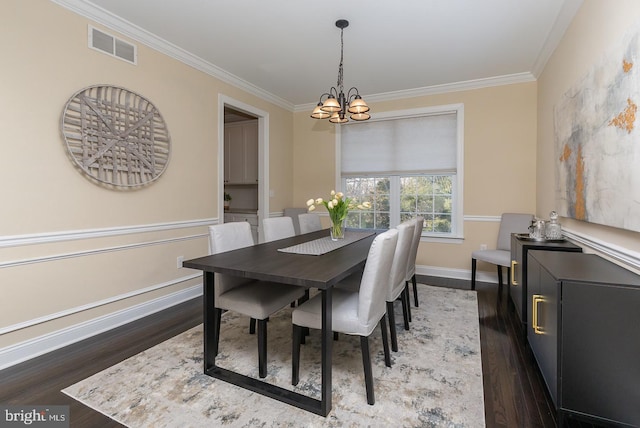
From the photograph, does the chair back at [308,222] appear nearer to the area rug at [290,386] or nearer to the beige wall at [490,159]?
the area rug at [290,386]

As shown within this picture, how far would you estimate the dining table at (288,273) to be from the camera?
5.25ft

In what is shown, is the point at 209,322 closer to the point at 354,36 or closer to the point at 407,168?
the point at 354,36

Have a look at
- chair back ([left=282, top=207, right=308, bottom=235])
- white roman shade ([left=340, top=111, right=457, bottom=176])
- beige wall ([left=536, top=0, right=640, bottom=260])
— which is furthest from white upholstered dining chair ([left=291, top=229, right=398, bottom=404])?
chair back ([left=282, top=207, right=308, bottom=235])

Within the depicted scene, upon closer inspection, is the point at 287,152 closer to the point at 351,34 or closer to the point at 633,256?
the point at 351,34

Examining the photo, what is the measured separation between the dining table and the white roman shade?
2.42 metres

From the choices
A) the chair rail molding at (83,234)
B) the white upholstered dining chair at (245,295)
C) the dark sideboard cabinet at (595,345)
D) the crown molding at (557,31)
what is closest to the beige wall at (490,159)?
the crown molding at (557,31)

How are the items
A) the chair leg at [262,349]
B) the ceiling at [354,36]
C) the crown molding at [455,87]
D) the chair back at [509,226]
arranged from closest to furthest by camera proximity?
the chair leg at [262,349]
the ceiling at [354,36]
the chair back at [509,226]
the crown molding at [455,87]

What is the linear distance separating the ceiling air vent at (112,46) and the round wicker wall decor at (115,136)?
0.98 feet

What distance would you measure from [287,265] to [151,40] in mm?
2622

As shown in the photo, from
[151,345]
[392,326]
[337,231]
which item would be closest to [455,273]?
[337,231]

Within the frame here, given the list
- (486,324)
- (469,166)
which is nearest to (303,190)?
(469,166)

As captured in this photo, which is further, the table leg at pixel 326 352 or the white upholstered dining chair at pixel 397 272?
the white upholstered dining chair at pixel 397 272

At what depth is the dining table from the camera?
160cm

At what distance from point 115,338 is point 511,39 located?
14.3ft
